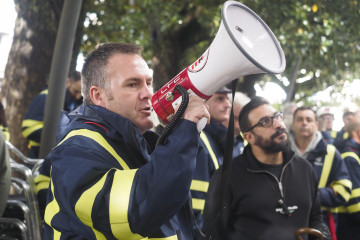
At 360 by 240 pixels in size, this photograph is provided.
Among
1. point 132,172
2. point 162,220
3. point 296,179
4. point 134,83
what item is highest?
point 134,83

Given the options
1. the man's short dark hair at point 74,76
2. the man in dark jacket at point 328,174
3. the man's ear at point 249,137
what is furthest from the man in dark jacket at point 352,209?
the man's short dark hair at point 74,76

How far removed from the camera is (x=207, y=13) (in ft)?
30.3

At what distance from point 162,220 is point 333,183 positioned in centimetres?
338

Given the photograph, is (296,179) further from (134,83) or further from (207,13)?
(207,13)

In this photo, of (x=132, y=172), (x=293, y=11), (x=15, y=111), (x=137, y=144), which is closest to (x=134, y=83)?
(x=137, y=144)

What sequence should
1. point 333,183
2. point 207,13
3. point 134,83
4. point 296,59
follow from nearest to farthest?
point 134,83 < point 333,183 < point 207,13 < point 296,59

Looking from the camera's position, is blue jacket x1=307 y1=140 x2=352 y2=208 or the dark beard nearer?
the dark beard

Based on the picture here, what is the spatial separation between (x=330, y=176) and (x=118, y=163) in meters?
3.32

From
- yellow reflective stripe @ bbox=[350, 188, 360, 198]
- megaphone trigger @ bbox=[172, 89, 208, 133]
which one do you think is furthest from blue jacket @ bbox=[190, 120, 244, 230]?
megaphone trigger @ bbox=[172, 89, 208, 133]

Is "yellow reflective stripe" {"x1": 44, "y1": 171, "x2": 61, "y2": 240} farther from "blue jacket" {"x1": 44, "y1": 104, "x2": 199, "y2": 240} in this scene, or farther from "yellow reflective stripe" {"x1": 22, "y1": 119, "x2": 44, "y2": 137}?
"yellow reflective stripe" {"x1": 22, "y1": 119, "x2": 44, "y2": 137}

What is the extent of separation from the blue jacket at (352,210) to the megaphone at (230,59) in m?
3.20

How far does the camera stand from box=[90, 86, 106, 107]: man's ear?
1.93m

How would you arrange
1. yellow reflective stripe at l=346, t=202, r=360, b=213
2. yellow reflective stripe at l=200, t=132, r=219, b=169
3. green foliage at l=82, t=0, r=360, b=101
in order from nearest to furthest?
yellow reflective stripe at l=200, t=132, r=219, b=169
yellow reflective stripe at l=346, t=202, r=360, b=213
green foliage at l=82, t=0, r=360, b=101

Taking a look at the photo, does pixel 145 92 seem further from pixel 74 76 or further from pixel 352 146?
pixel 74 76
